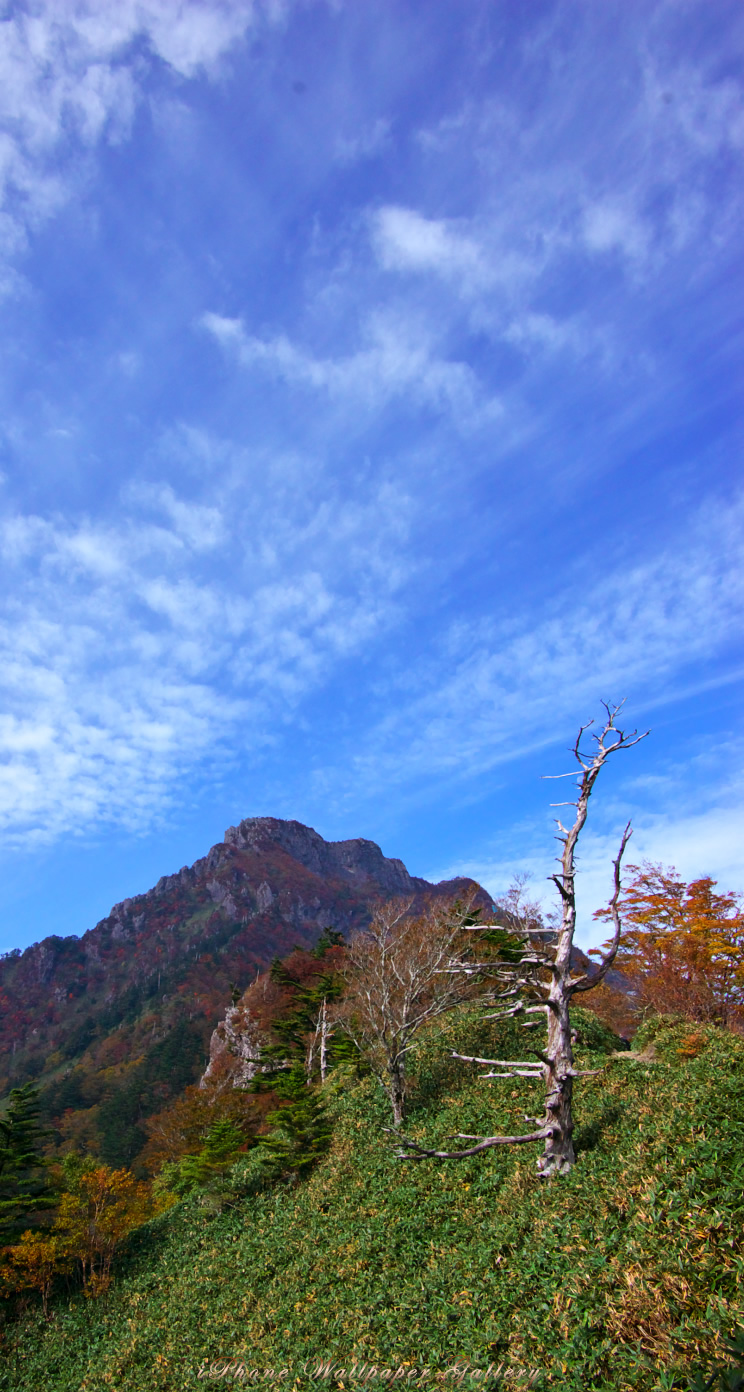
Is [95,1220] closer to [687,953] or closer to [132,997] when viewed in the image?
[687,953]

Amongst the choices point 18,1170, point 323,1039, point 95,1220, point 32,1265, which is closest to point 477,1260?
point 32,1265

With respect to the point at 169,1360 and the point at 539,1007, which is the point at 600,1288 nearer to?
the point at 539,1007

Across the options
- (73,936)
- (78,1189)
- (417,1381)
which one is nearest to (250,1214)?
(78,1189)

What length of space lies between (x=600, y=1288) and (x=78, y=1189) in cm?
2929

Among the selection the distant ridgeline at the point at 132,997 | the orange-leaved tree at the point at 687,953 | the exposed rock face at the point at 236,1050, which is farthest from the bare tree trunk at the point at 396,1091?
the distant ridgeline at the point at 132,997

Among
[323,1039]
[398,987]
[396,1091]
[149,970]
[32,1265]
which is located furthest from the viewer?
[149,970]

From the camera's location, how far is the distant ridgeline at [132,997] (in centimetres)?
7531

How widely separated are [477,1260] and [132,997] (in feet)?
474

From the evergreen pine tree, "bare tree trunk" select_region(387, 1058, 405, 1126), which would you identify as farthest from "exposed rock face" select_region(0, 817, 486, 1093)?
"bare tree trunk" select_region(387, 1058, 405, 1126)

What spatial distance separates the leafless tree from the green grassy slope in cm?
199

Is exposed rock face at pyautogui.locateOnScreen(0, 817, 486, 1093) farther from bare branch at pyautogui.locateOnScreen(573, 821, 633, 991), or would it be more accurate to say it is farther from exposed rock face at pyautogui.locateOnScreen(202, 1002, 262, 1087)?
bare branch at pyautogui.locateOnScreen(573, 821, 633, 991)

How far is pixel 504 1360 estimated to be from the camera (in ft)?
22.4

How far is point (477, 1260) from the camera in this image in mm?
9422

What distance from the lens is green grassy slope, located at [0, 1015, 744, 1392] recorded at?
6027 millimetres
